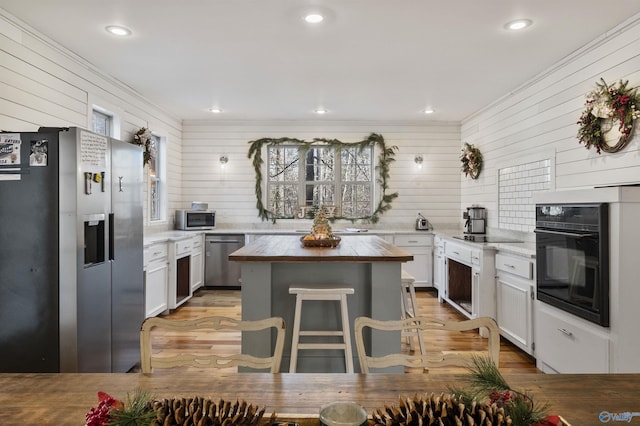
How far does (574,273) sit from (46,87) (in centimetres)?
428

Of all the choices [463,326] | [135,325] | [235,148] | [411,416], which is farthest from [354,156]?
[411,416]

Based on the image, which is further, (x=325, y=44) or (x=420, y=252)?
(x=420, y=252)

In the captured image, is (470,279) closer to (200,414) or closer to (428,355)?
(428,355)

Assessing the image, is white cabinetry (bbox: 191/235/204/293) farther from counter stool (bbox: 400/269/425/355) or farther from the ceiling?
counter stool (bbox: 400/269/425/355)

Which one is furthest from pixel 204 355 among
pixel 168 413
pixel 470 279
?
pixel 470 279

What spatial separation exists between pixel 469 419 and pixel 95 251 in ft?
8.87

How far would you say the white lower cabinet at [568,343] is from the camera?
2422 millimetres

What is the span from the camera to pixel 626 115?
2.82 metres

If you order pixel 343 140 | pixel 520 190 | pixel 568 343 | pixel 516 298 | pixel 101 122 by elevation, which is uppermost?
pixel 343 140

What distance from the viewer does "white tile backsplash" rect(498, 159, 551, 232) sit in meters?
4.02

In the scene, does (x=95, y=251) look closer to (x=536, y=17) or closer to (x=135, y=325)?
(x=135, y=325)

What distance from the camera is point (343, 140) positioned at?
6426 mm

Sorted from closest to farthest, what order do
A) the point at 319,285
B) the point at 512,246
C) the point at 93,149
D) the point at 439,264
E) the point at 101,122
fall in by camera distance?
the point at 93,149
the point at 319,285
the point at 512,246
the point at 101,122
the point at 439,264

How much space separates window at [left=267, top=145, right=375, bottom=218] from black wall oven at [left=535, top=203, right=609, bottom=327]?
11.9 ft
